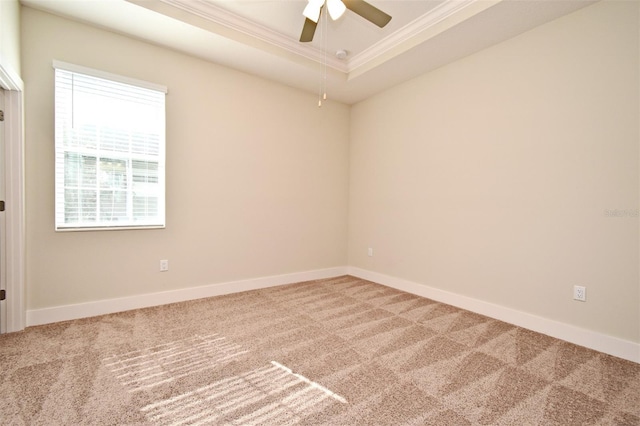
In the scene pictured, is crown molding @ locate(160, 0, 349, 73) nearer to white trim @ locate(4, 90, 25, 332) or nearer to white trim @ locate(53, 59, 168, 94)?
white trim @ locate(53, 59, 168, 94)

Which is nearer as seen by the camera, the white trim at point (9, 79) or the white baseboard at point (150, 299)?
the white trim at point (9, 79)

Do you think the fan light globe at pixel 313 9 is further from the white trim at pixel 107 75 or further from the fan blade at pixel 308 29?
the white trim at pixel 107 75

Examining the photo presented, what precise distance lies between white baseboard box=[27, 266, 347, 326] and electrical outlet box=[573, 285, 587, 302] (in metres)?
2.95

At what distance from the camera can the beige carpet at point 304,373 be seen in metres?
1.57

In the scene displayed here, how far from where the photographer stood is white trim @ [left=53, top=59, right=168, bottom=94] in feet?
8.69

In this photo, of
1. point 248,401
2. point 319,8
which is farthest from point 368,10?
point 248,401

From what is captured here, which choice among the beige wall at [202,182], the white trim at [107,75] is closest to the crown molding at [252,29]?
the beige wall at [202,182]

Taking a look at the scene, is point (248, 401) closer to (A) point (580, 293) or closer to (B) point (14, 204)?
(B) point (14, 204)

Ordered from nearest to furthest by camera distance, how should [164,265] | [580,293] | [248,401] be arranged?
[248,401] → [580,293] → [164,265]

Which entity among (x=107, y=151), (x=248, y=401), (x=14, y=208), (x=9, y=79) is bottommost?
(x=248, y=401)

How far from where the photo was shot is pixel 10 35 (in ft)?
7.39

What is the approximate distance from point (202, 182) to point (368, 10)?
7.93 feet

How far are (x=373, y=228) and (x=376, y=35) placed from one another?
2.48 meters

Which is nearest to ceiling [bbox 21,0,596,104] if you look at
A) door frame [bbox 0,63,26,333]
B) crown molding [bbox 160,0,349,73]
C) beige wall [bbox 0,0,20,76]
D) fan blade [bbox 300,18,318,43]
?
crown molding [bbox 160,0,349,73]
